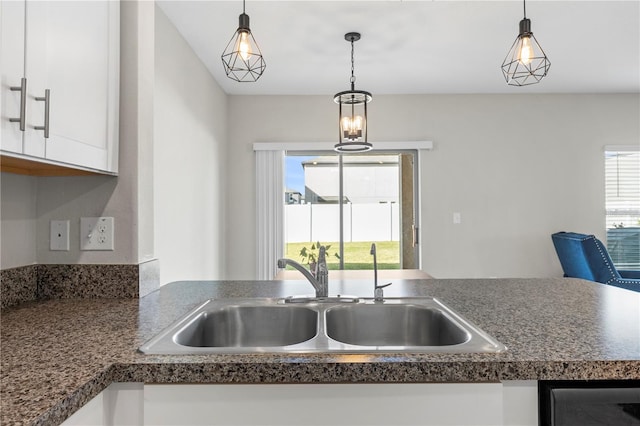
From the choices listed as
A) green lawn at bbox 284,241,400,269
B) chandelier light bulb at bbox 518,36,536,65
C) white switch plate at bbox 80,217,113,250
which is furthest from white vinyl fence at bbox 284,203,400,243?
white switch plate at bbox 80,217,113,250

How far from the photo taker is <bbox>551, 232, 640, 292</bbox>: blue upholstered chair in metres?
3.63

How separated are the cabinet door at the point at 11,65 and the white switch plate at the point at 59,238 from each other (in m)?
0.55

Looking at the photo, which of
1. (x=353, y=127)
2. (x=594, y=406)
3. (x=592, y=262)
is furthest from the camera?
(x=592, y=262)

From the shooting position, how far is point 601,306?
120cm

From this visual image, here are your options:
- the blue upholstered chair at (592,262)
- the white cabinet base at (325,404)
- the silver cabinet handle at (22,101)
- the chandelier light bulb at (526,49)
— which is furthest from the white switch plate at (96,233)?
the blue upholstered chair at (592,262)

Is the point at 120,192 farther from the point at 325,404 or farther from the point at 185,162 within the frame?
the point at 185,162

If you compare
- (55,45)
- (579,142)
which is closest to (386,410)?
(55,45)

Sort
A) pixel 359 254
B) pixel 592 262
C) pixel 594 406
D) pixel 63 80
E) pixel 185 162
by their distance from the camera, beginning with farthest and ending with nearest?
pixel 359 254 → pixel 592 262 → pixel 185 162 → pixel 63 80 → pixel 594 406

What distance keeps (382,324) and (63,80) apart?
3.66ft

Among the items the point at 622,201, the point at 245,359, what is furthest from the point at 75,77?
the point at 622,201

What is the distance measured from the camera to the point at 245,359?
757 millimetres

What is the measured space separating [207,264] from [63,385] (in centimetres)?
318

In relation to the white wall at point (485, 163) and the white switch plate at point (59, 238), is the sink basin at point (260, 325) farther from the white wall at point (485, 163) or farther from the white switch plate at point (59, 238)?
the white wall at point (485, 163)

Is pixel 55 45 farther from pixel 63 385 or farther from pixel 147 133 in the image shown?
pixel 63 385
